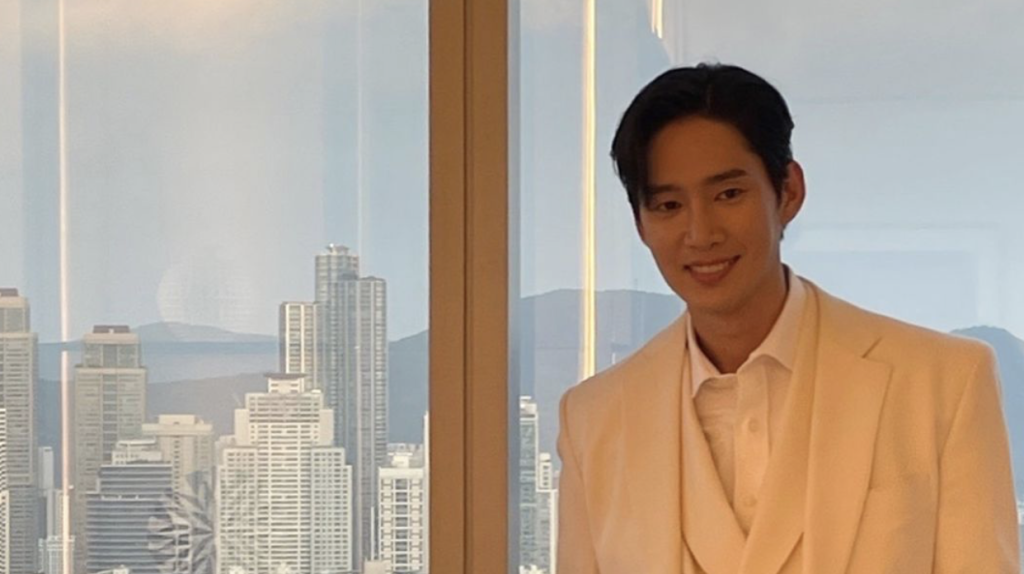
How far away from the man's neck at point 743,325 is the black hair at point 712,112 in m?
0.15

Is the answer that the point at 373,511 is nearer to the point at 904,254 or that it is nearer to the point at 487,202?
the point at 487,202

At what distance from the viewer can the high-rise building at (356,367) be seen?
2416mm

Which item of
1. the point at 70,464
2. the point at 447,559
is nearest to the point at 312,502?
the point at 447,559

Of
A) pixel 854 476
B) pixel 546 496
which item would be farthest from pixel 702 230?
pixel 546 496

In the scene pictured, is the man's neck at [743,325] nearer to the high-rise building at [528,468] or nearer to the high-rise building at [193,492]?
the high-rise building at [528,468]

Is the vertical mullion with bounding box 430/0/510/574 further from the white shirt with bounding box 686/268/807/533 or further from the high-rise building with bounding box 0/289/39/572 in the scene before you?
the high-rise building with bounding box 0/289/39/572

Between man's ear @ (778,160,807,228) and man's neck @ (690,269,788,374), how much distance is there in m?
0.09

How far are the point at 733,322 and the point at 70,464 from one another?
1.23 metres

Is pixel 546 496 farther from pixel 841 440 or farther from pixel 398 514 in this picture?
pixel 841 440

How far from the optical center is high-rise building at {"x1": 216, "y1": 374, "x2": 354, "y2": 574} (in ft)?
7.93

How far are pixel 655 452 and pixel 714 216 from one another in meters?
0.36

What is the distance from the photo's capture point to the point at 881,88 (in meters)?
2.30

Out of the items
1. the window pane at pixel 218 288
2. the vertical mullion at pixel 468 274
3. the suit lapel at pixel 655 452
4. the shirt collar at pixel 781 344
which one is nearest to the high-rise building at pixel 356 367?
the window pane at pixel 218 288

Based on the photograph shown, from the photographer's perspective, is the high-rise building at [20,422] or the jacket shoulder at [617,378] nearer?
the jacket shoulder at [617,378]
